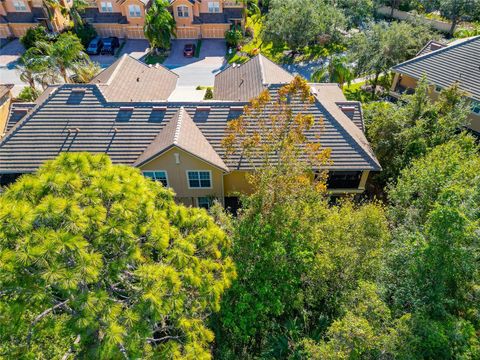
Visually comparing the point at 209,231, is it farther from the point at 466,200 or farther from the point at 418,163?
the point at 418,163

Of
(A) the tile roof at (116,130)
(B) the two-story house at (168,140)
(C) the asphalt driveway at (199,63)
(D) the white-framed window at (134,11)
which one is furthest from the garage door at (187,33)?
(A) the tile roof at (116,130)

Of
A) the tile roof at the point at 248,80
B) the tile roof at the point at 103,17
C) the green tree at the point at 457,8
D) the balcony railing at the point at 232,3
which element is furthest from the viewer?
the balcony railing at the point at 232,3

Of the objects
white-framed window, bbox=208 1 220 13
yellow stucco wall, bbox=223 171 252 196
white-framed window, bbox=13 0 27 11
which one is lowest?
yellow stucco wall, bbox=223 171 252 196

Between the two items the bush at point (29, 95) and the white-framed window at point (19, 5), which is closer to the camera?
the bush at point (29, 95)

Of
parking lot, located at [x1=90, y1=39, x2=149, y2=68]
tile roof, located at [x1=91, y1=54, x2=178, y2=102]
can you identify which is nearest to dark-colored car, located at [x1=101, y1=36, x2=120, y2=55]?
parking lot, located at [x1=90, y1=39, x2=149, y2=68]

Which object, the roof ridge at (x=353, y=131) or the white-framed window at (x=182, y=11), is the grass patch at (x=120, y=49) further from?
the roof ridge at (x=353, y=131)

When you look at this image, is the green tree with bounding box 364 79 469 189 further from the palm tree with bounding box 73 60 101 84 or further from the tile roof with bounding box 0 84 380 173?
the palm tree with bounding box 73 60 101 84

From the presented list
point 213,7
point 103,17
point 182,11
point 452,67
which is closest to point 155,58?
point 182,11
